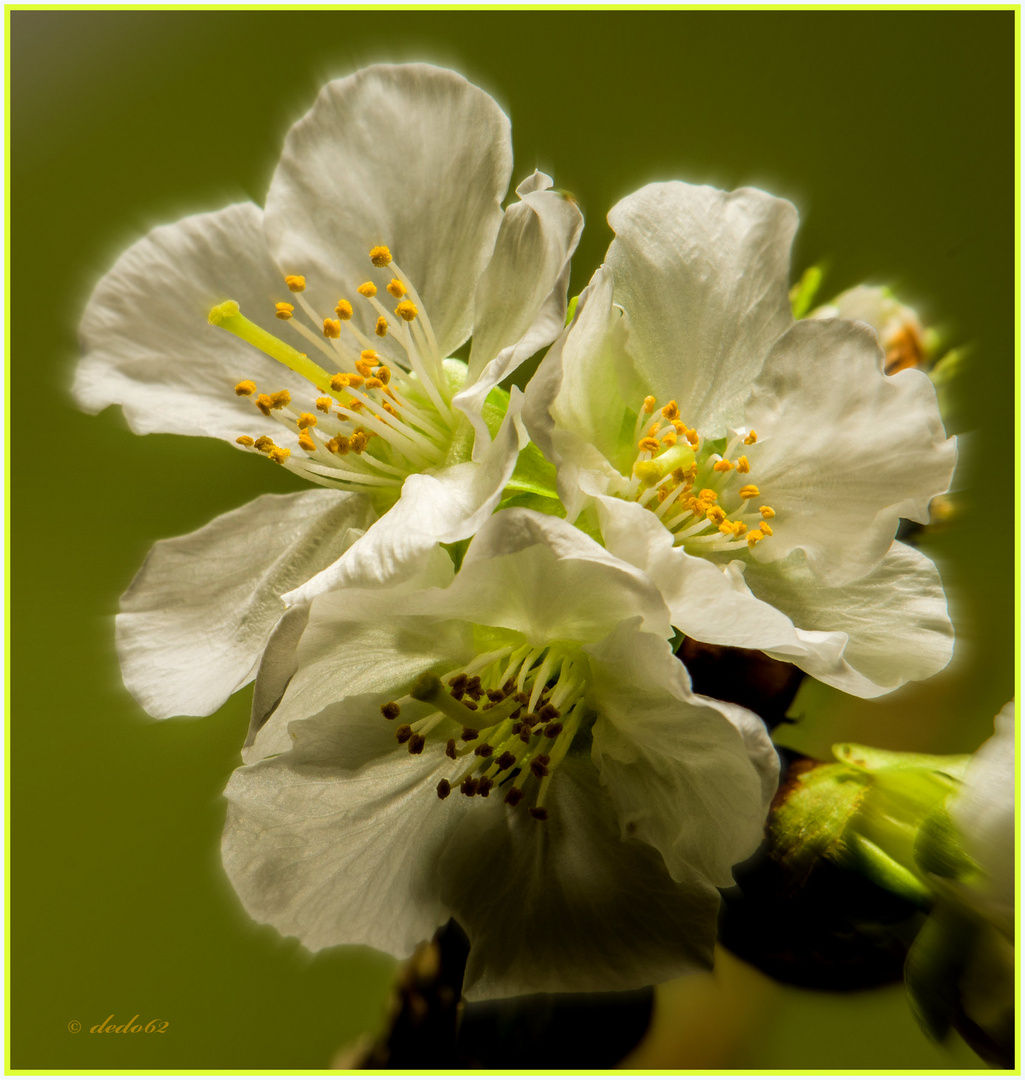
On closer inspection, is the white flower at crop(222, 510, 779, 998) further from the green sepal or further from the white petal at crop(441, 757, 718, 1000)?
the green sepal

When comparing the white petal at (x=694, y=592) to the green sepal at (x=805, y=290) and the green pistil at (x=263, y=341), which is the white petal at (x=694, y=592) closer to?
the green pistil at (x=263, y=341)

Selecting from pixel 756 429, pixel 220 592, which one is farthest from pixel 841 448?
pixel 220 592

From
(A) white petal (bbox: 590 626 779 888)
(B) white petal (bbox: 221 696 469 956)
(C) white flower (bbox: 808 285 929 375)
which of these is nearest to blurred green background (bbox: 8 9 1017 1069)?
(C) white flower (bbox: 808 285 929 375)

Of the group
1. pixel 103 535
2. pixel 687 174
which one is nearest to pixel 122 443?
pixel 103 535

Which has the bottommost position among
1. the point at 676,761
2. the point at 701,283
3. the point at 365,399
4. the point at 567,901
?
the point at 567,901

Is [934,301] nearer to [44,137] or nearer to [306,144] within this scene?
[306,144]

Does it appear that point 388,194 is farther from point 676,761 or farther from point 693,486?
point 676,761
